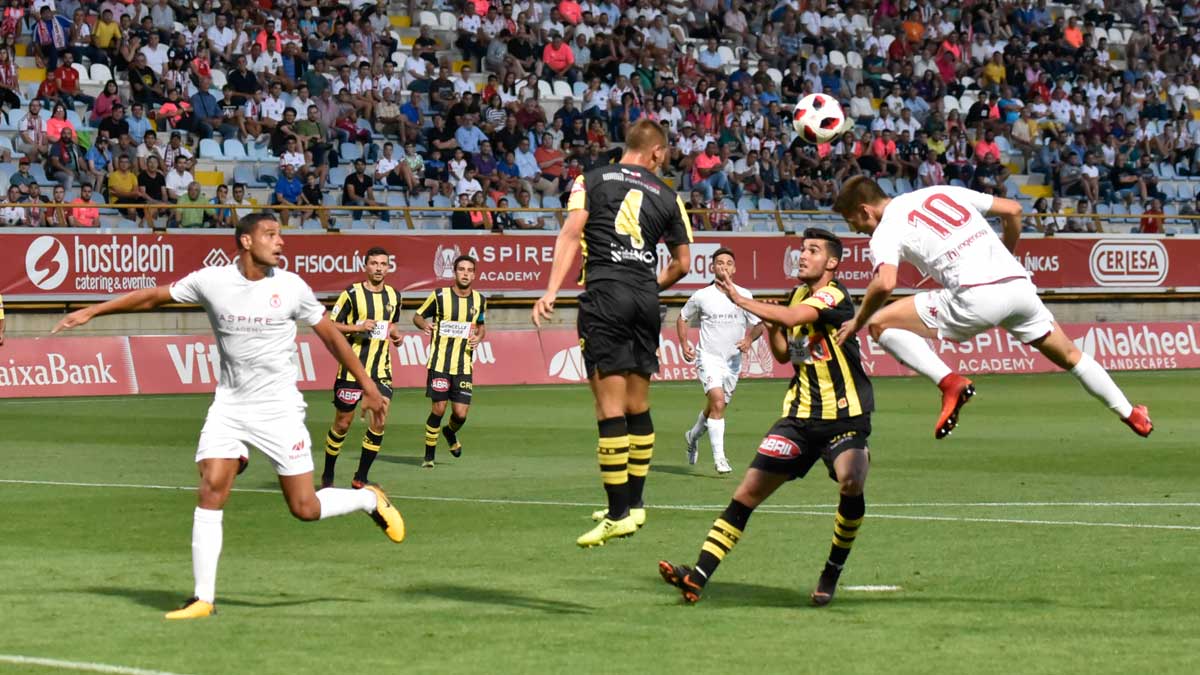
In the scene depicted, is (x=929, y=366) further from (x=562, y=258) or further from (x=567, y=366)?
(x=567, y=366)

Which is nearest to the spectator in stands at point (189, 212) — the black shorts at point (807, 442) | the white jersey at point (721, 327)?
the white jersey at point (721, 327)

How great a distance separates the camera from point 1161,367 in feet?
126

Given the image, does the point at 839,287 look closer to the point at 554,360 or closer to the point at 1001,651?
the point at 1001,651

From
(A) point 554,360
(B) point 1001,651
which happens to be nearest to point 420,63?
(A) point 554,360

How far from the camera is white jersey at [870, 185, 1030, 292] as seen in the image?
10.0 m

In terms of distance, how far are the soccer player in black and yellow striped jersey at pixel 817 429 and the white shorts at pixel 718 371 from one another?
893 cm

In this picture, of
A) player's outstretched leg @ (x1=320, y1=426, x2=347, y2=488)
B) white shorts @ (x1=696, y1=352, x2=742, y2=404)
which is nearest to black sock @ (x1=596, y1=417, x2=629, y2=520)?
player's outstretched leg @ (x1=320, y1=426, x2=347, y2=488)

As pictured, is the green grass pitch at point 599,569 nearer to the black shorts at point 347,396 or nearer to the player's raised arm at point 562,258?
the black shorts at point 347,396

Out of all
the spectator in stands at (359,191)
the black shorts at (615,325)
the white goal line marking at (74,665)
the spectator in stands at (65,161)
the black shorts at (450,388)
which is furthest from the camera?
the spectator in stands at (359,191)

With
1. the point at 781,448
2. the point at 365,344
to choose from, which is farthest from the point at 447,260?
the point at 781,448

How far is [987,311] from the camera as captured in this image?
10.5 m

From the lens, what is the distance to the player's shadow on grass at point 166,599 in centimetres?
960

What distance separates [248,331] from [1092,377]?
5165 millimetres

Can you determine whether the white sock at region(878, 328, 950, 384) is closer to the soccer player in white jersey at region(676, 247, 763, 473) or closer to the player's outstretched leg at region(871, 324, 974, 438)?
the player's outstretched leg at region(871, 324, 974, 438)
